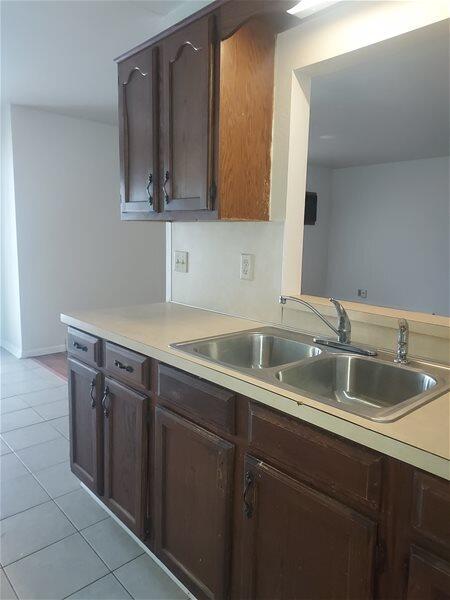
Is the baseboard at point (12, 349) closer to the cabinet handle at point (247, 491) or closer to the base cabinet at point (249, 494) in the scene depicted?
the base cabinet at point (249, 494)

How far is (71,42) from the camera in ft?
8.77

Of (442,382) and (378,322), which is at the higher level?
(378,322)

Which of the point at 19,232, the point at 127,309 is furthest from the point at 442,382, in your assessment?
the point at 19,232

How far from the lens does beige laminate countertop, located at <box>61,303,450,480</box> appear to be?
836mm

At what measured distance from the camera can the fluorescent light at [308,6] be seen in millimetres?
1450

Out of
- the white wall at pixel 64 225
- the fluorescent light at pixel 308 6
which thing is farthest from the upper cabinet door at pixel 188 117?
the white wall at pixel 64 225

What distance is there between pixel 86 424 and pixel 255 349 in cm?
86

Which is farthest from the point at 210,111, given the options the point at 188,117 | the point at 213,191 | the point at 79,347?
the point at 79,347

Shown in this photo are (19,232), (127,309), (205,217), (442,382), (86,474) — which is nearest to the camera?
(442,382)

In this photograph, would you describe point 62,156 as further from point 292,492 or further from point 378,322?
point 292,492

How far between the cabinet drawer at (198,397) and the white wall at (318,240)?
5873 mm

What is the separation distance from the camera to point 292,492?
107 centimetres

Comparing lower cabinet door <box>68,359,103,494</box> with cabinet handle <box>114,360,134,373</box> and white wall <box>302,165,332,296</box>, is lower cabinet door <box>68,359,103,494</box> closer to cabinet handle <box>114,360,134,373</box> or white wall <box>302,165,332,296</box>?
cabinet handle <box>114,360,134,373</box>

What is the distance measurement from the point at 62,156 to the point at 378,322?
391 centimetres
